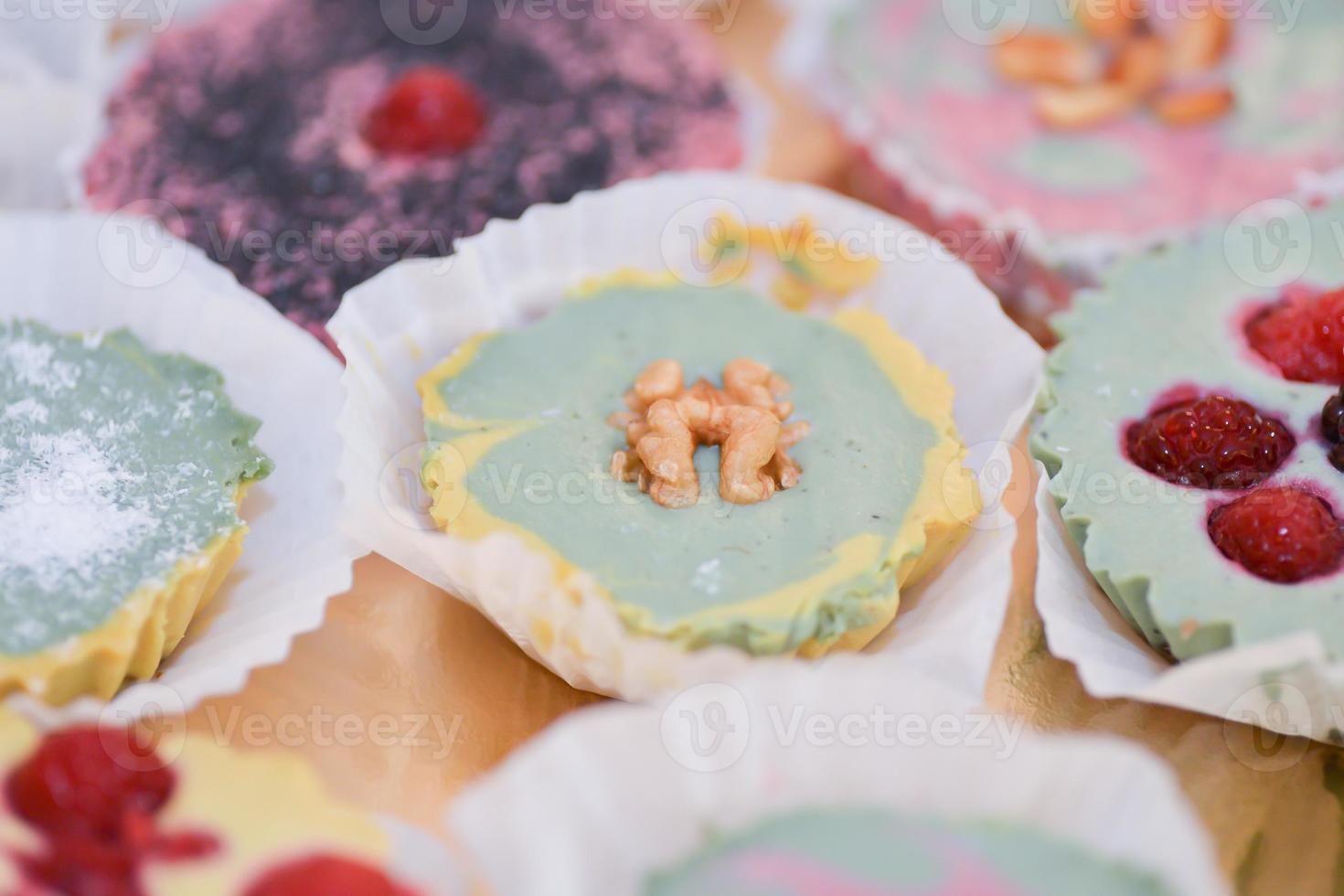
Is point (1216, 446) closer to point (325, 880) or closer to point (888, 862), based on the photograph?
point (888, 862)

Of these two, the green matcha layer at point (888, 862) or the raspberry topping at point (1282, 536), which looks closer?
the green matcha layer at point (888, 862)

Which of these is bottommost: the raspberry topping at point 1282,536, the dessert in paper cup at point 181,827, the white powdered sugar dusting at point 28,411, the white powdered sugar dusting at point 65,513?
the dessert in paper cup at point 181,827

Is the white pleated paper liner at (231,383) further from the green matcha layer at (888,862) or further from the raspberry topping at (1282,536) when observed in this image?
the raspberry topping at (1282,536)

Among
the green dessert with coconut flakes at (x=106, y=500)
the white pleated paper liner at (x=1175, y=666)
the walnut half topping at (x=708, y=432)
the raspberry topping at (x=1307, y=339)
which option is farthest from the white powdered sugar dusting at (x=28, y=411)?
the raspberry topping at (x=1307, y=339)

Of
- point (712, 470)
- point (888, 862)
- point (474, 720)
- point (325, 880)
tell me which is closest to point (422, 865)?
point (325, 880)

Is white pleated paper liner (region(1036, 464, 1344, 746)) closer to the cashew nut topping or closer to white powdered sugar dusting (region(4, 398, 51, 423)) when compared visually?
the cashew nut topping

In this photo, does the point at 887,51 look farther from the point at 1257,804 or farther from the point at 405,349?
the point at 1257,804

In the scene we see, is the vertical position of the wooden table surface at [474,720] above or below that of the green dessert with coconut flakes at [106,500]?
below
